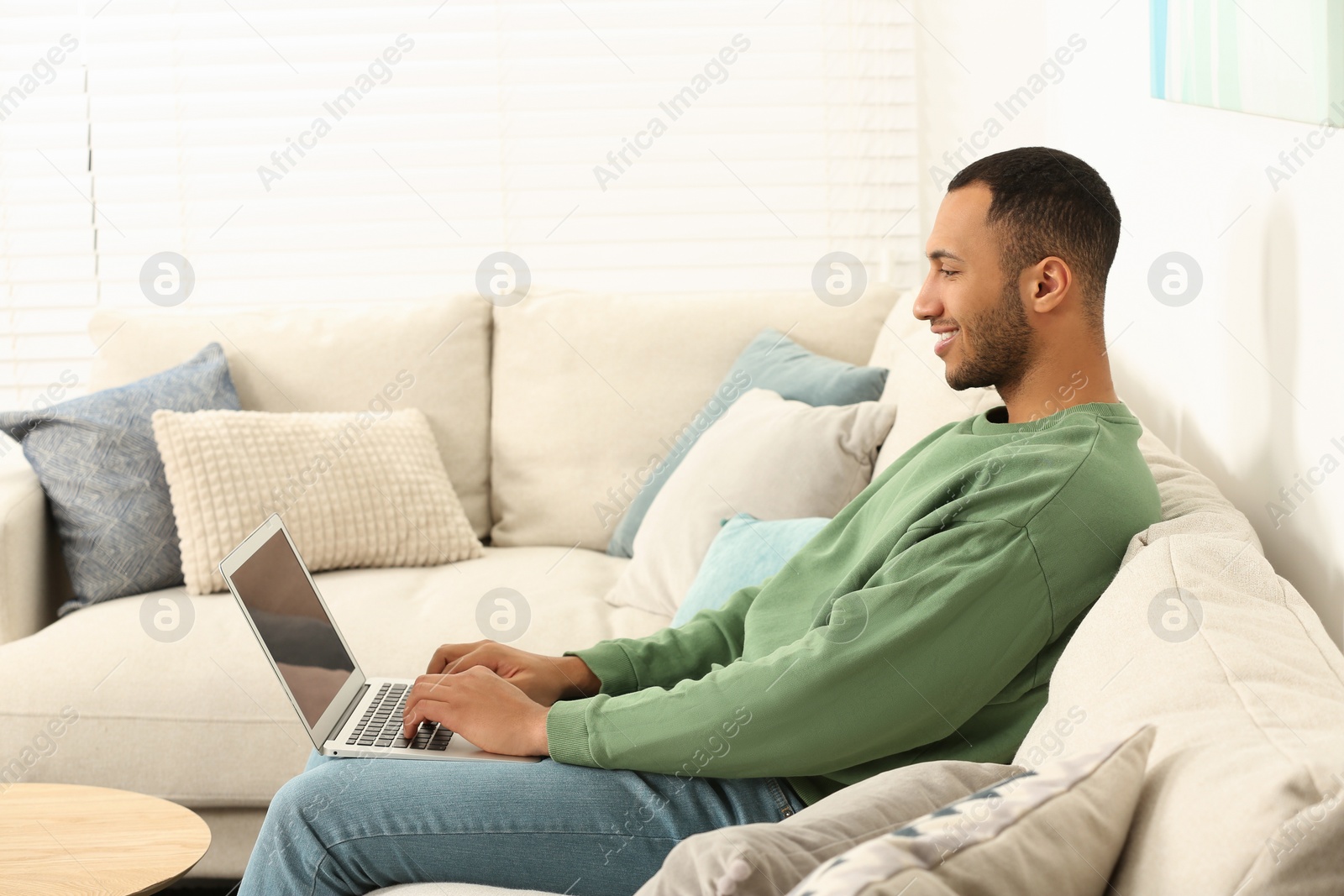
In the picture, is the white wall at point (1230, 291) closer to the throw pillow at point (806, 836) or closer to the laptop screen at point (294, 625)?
the throw pillow at point (806, 836)

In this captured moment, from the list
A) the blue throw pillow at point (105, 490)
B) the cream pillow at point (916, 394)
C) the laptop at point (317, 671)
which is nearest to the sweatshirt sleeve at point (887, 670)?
the laptop at point (317, 671)

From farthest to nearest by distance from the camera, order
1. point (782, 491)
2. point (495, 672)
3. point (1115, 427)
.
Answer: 1. point (782, 491)
2. point (495, 672)
3. point (1115, 427)

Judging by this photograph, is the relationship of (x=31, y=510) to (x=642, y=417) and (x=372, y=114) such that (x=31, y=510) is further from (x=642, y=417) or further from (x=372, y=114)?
(x=372, y=114)

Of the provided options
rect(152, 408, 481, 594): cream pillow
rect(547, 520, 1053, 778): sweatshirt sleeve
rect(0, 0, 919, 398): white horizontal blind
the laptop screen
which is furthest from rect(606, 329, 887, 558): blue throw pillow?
rect(547, 520, 1053, 778): sweatshirt sleeve

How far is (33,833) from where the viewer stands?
1.37 meters

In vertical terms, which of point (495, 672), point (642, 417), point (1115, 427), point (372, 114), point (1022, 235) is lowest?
point (495, 672)

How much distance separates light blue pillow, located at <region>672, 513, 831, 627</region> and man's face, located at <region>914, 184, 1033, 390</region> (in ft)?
1.51

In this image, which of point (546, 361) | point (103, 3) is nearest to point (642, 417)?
point (546, 361)

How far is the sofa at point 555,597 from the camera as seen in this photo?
71cm

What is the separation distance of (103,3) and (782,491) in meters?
2.29

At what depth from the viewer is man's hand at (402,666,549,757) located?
3.92 feet

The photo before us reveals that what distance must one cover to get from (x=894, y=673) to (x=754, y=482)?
3.17 feet

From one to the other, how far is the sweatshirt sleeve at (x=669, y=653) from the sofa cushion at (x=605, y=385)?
91 centimetres

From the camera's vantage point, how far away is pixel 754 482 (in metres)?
1.99
